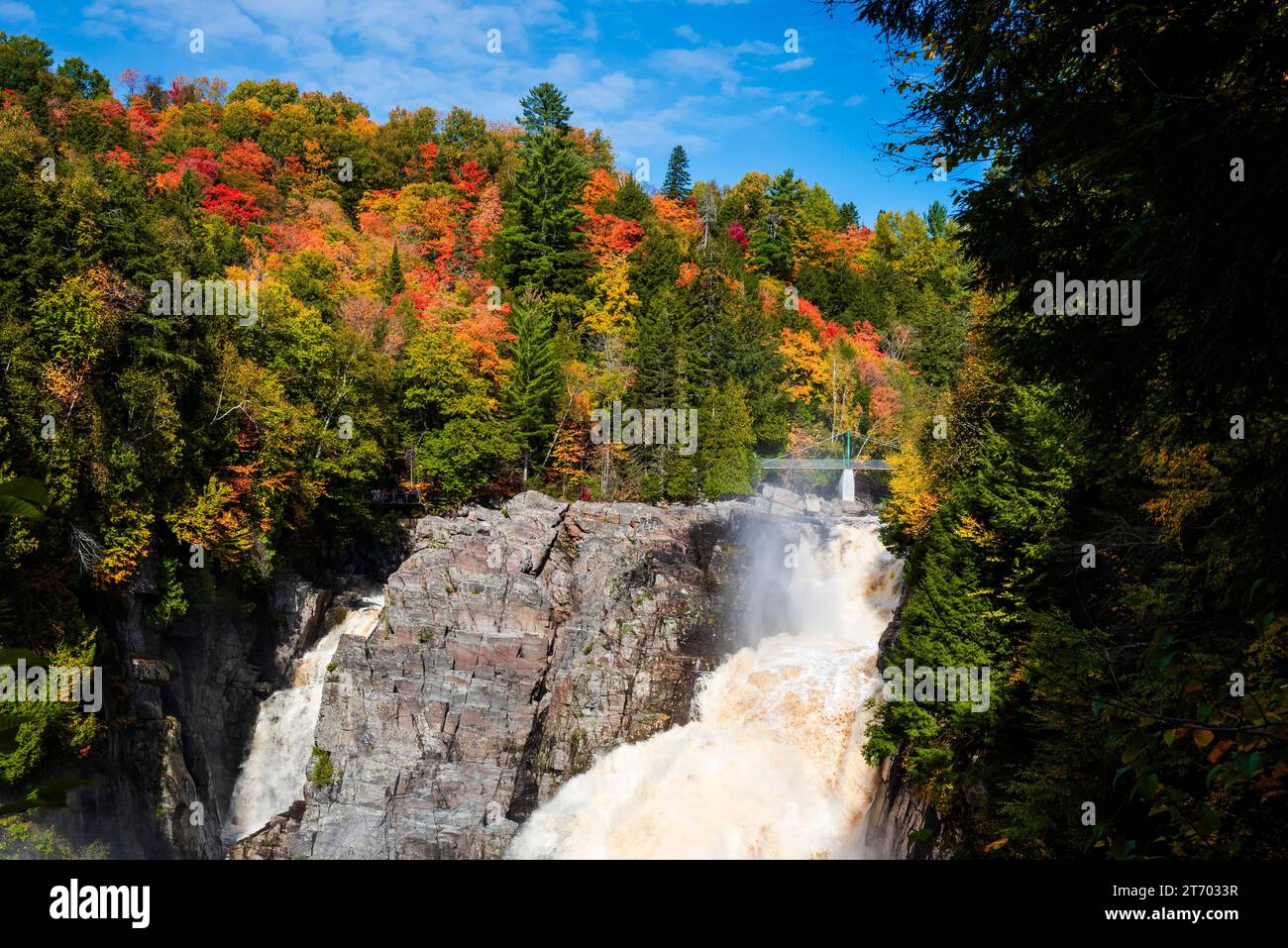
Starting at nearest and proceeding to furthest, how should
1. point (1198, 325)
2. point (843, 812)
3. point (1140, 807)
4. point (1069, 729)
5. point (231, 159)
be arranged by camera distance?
point (1198, 325) < point (1140, 807) < point (1069, 729) < point (843, 812) < point (231, 159)

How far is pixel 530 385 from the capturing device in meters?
39.8

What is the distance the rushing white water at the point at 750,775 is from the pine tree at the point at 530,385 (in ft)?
50.8

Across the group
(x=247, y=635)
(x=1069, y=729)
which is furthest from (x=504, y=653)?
(x=1069, y=729)

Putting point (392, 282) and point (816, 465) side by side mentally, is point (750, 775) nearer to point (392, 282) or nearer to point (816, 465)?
point (816, 465)

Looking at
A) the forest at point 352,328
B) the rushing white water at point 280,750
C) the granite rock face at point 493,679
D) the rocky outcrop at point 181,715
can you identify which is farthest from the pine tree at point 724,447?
the rocky outcrop at point 181,715

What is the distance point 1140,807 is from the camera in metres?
9.98

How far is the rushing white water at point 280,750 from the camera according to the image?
2986 cm

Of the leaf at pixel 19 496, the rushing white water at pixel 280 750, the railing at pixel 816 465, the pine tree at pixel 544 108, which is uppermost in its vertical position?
the pine tree at pixel 544 108

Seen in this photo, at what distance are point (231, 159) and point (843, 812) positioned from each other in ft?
186

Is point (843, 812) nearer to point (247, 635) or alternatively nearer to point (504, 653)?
point (504, 653)

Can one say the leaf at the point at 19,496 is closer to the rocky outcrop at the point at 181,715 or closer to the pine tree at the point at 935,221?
the rocky outcrop at the point at 181,715

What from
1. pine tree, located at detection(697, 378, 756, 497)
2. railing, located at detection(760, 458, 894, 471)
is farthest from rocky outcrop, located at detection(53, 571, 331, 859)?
railing, located at detection(760, 458, 894, 471)

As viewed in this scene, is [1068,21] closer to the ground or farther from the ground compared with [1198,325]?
farther from the ground

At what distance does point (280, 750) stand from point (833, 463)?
103 feet
